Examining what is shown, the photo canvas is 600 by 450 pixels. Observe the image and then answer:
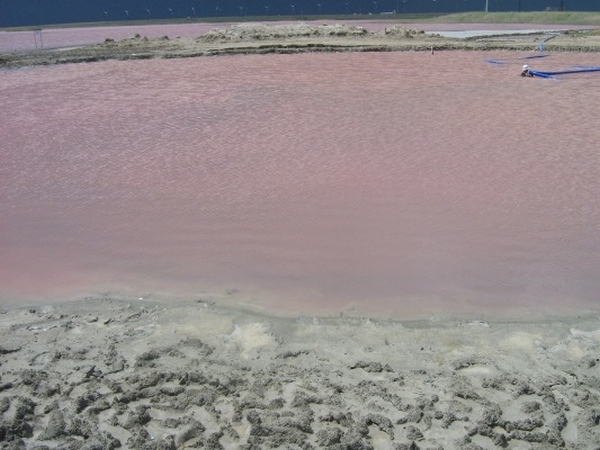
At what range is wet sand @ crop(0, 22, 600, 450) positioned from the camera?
3.10 metres

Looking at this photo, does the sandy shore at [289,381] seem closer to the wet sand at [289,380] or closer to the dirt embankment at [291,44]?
the wet sand at [289,380]

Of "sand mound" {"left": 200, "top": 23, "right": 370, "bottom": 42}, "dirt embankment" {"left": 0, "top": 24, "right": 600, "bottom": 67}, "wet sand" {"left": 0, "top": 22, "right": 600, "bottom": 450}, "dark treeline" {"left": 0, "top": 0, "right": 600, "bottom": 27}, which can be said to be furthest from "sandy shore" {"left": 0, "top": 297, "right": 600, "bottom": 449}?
"dark treeline" {"left": 0, "top": 0, "right": 600, "bottom": 27}

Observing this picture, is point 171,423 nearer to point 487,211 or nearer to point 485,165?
point 487,211

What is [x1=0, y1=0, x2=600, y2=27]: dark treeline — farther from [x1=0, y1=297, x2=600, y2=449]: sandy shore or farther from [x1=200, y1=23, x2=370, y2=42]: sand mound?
[x1=0, y1=297, x2=600, y2=449]: sandy shore

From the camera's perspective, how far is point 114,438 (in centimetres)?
310

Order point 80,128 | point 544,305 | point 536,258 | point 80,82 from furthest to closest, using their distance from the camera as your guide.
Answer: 1. point 80,82
2. point 80,128
3. point 536,258
4. point 544,305

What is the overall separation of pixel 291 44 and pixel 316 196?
Result: 14886 millimetres

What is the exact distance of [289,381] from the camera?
3.52 meters

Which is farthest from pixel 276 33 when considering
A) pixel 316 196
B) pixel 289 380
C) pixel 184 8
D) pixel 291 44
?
pixel 184 8

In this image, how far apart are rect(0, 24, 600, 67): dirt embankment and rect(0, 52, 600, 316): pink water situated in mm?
6532

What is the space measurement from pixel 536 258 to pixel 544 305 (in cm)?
83

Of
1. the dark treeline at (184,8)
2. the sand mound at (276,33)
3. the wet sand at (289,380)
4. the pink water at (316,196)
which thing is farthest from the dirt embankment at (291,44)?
the dark treeline at (184,8)

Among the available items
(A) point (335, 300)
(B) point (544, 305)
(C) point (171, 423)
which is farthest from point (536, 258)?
(C) point (171, 423)

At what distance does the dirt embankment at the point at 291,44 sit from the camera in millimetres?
19062
